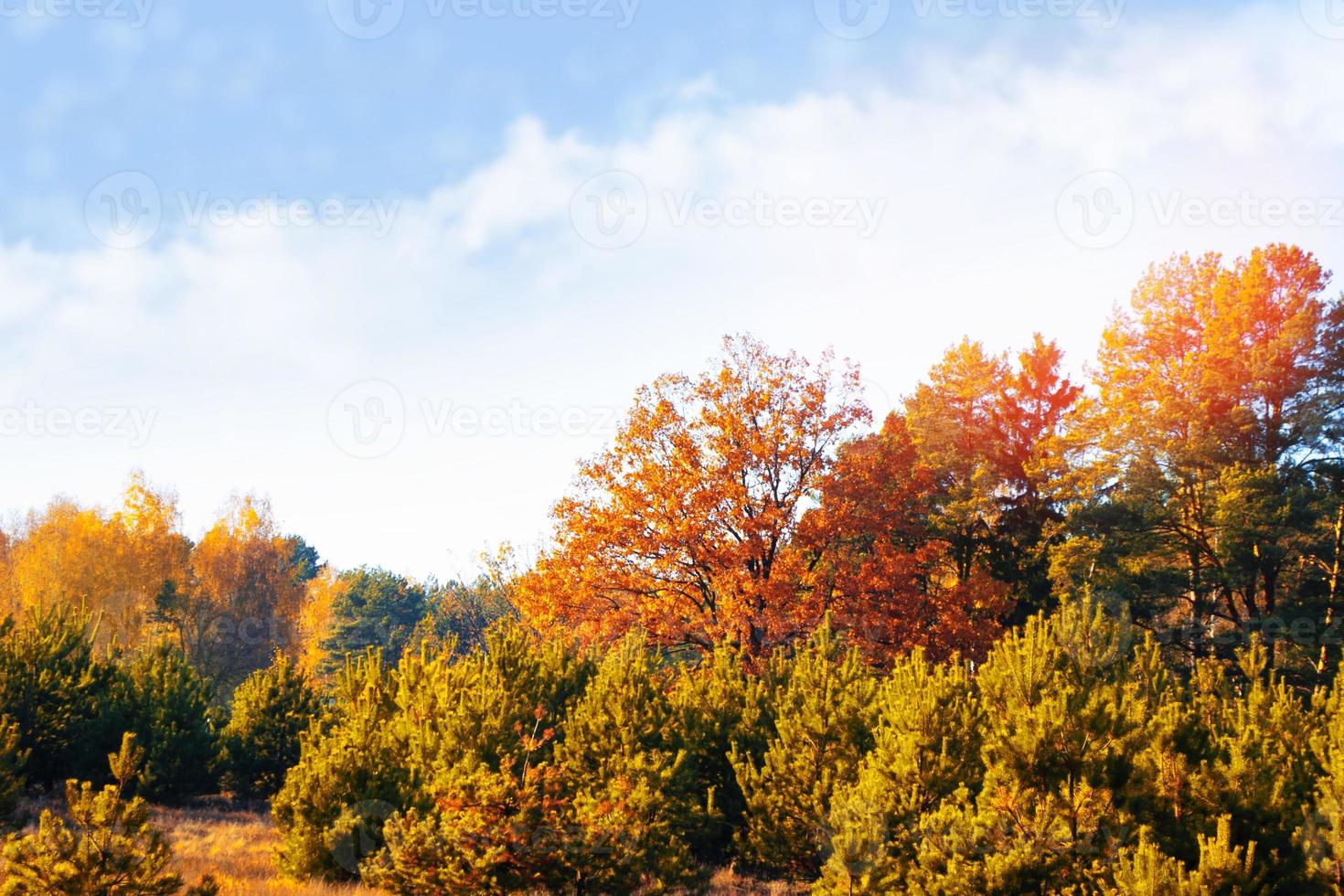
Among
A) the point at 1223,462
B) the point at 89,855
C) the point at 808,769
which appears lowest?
the point at 808,769

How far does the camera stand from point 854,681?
14.8m

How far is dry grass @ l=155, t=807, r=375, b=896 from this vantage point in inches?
464

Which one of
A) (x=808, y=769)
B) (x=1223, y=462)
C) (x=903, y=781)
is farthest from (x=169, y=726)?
(x=1223, y=462)

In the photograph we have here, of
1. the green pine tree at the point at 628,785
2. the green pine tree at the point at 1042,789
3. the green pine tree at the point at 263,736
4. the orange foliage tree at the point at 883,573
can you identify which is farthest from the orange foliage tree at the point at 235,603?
the green pine tree at the point at 1042,789

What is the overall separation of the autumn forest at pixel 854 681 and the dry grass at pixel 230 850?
370 millimetres

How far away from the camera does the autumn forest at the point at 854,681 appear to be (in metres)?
10.6

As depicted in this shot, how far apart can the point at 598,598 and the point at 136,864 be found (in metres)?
17.8

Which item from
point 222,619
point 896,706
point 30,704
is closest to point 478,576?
point 222,619

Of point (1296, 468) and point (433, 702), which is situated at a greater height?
point (1296, 468)

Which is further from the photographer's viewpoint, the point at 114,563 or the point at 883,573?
the point at 114,563

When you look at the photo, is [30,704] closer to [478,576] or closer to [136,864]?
[136,864]

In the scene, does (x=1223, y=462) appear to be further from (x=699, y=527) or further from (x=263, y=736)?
(x=263, y=736)

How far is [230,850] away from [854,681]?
35.5ft

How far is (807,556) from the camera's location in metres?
27.7
